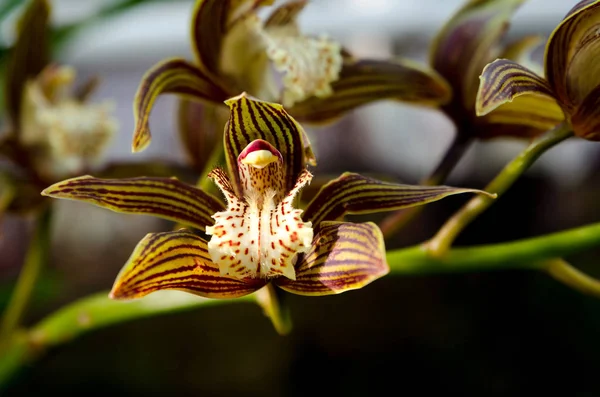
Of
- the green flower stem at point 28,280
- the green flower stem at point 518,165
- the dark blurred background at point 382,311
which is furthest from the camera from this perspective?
the dark blurred background at point 382,311

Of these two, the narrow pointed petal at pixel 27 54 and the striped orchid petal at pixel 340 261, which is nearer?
the striped orchid petal at pixel 340 261

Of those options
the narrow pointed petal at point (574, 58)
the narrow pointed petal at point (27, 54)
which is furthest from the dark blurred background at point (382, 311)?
the narrow pointed petal at point (574, 58)

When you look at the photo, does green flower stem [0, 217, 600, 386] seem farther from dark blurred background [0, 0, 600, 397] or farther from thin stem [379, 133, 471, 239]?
dark blurred background [0, 0, 600, 397]

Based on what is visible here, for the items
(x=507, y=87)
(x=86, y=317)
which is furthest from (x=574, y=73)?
(x=86, y=317)

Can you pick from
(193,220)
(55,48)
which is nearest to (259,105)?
(193,220)

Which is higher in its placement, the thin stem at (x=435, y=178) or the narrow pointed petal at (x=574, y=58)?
the narrow pointed petal at (x=574, y=58)

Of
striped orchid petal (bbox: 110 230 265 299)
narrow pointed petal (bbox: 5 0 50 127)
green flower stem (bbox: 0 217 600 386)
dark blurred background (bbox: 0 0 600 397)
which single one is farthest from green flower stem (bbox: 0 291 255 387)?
dark blurred background (bbox: 0 0 600 397)

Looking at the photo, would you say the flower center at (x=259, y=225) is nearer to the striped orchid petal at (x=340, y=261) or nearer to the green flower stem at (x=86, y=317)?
the striped orchid petal at (x=340, y=261)
